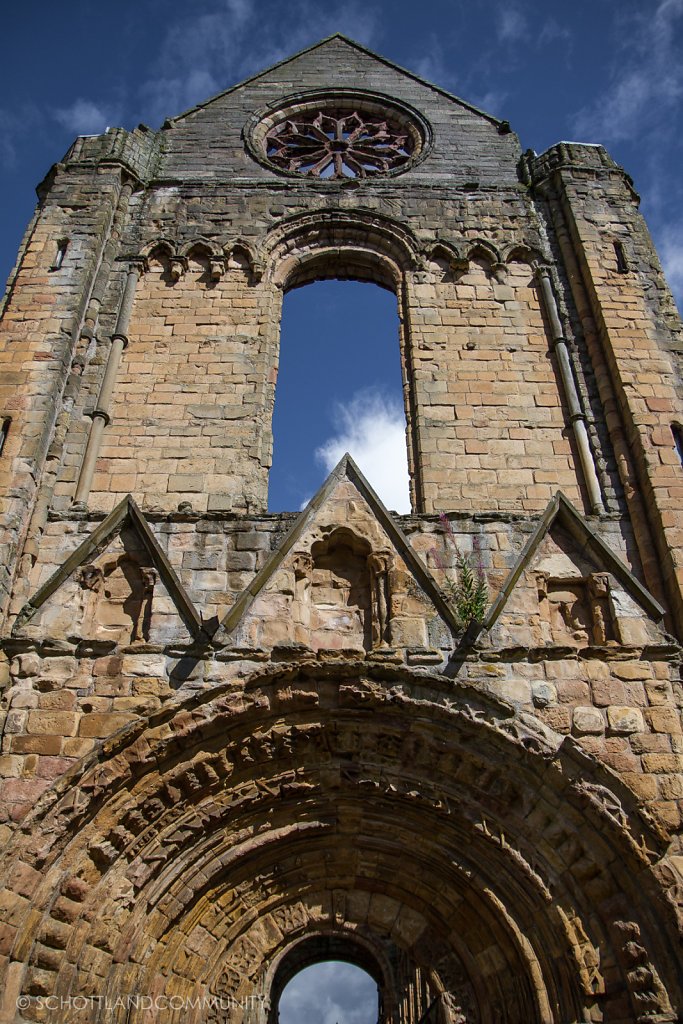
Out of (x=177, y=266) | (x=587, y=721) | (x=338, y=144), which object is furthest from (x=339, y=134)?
(x=587, y=721)

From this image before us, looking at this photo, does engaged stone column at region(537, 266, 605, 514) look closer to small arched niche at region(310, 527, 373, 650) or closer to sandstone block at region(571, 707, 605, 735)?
sandstone block at region(571, 707, 605, 735)

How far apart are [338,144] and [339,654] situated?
9187 millimetres

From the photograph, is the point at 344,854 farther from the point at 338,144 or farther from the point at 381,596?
the point at 338,144

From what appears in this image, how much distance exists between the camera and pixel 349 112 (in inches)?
516

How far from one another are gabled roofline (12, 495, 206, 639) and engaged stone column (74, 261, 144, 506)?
67cm

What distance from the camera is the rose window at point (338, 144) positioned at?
465 inches

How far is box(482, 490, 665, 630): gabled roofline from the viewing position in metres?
6.16

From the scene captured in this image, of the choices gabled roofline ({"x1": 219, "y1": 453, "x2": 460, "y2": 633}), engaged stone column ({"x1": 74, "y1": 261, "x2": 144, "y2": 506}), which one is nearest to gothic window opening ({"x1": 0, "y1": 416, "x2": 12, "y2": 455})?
engaged stone column ({"x1": 74, "y1": 261, "x2": 144, "y2": 506})

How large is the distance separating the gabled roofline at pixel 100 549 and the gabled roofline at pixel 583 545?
2222mm

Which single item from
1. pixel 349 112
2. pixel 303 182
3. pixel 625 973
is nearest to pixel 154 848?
pixel 625 973

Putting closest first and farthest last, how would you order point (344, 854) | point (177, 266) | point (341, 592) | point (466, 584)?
point (344, 854) < point (466, 584) < point (341, 592) < point (177, 266)

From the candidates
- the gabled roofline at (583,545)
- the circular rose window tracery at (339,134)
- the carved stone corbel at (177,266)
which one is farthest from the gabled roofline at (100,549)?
the circular rose window tracery at (339,134)

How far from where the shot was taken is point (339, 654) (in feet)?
19.2

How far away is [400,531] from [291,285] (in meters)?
4.40
